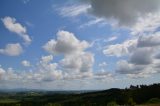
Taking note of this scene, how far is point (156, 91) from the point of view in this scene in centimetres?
19825

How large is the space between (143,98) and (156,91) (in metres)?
10.8

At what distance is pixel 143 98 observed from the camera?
649 ft
